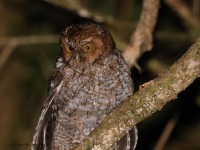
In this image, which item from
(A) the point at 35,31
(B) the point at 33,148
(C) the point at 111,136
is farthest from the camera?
(A) the point at 35,31

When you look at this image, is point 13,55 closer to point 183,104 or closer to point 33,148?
point 183,104

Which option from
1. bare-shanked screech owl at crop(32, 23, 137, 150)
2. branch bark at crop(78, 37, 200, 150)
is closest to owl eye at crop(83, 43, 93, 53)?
bare-shanked screech owl at crop(32, 23, 137, 150)

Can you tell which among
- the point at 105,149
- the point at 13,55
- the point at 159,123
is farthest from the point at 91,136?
the point at 13,55

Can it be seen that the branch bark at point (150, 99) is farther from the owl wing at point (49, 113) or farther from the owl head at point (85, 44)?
the owl head at point (85, 44)

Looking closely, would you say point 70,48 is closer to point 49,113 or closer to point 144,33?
point 49,113

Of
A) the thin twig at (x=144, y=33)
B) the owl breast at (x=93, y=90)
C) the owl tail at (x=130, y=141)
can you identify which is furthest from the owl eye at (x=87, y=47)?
the owl tail at (x=130, y=141)

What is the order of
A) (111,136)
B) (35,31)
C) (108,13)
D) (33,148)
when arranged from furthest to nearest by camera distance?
(35,31), (108,13), (33,148), (111,136)
